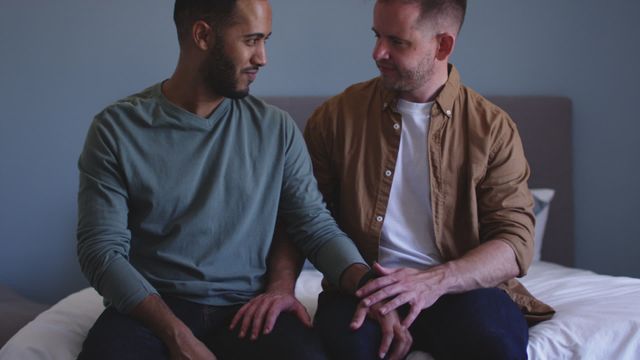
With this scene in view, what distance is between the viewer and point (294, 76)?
2926mm

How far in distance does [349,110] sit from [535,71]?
1351 mm

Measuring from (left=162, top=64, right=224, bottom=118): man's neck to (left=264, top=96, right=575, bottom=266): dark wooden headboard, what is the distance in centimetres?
115

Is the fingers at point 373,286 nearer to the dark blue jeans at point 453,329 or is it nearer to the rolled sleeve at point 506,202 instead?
the dark blue jeans at point 453,329

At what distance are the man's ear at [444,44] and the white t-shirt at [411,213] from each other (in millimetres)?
162

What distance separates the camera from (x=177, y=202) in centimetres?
167

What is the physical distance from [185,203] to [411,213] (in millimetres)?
522

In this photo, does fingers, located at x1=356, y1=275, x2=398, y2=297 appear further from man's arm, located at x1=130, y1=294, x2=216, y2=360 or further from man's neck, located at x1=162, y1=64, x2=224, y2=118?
man's neck, located at x1=162, y1=64, x2=224, y2=118

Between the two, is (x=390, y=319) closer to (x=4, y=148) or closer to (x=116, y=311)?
(x=116, y=311)

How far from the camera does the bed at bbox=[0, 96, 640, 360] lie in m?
1.69

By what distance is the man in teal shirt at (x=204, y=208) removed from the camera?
1.59 metres

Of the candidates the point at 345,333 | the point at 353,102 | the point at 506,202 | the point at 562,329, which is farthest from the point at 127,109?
the point at 562,329

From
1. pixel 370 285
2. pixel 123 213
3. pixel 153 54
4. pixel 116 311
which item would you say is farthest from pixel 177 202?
pixel 153 54

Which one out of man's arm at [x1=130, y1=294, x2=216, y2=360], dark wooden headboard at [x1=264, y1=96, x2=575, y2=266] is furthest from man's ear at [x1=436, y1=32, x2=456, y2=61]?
dark wooden headboard at [x1=264, y1=96, x2=575, y2=266]

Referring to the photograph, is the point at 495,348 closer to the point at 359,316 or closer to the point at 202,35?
the point at 359,316
